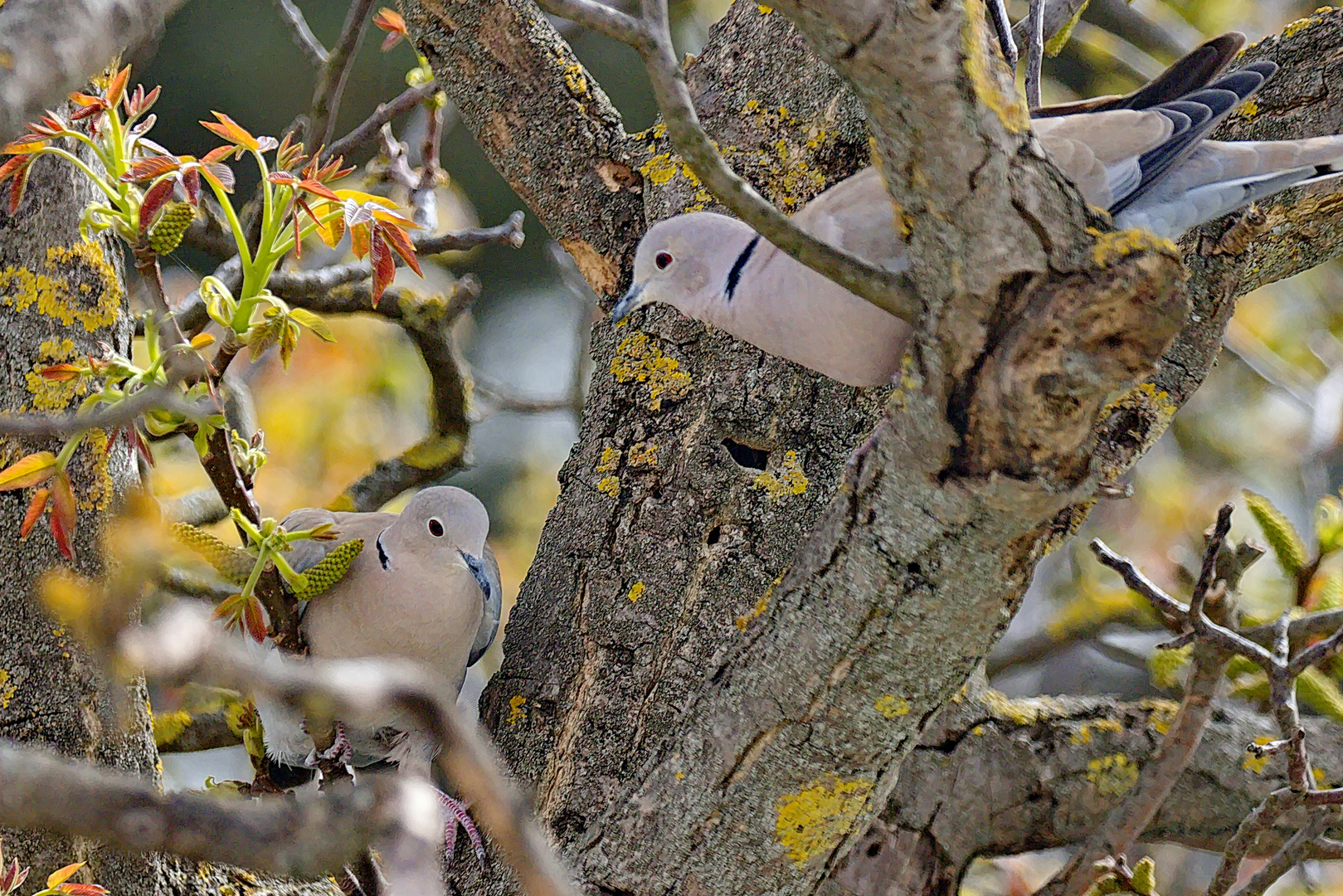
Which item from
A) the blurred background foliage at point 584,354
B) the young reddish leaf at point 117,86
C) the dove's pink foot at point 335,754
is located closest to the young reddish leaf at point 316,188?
the young reddish leaf at point 117,86

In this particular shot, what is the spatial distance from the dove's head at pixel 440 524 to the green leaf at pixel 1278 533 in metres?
1.68

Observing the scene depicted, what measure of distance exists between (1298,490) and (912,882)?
4644 mm

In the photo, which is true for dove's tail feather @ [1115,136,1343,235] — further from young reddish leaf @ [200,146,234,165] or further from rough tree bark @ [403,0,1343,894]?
young reddish leaf @ [200,146,234,165]

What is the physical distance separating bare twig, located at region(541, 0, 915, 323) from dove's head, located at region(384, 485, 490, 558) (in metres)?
1.10

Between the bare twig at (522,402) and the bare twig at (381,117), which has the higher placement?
the bare twig at (381,117)

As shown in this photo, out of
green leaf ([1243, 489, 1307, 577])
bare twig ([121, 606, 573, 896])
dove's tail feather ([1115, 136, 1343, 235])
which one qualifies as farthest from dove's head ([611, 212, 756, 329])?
green leaf ([1243, 489, 1307, 577])

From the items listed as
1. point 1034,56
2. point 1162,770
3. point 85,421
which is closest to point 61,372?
point 85,421

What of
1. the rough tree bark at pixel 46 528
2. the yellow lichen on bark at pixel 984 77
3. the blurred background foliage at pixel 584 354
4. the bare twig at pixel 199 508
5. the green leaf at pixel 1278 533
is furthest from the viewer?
the blurred background foliage at pixel 584 354

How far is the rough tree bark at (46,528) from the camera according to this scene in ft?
5.84

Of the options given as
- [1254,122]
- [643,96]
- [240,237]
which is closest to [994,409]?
[240,237]

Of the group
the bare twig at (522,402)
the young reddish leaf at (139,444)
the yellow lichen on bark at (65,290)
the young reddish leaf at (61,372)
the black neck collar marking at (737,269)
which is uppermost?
the black neck collar marking at (737,269)

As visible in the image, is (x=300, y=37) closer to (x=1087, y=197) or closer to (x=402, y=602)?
(x=402, y=602)

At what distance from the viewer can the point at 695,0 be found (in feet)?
18.0

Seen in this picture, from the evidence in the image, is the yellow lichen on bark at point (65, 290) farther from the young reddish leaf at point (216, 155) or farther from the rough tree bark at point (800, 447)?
the rough tree bark at point (800, 447)
